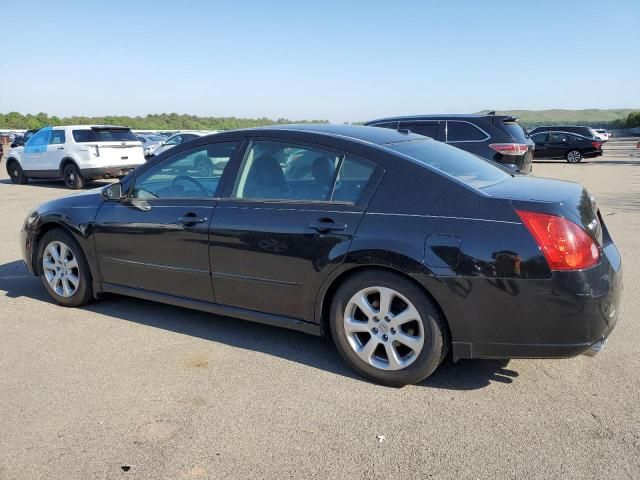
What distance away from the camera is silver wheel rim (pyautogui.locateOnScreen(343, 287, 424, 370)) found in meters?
3.33

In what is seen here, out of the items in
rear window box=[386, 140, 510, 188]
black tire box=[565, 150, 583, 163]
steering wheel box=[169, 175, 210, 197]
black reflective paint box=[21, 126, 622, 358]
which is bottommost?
black tire box=[565, 150, 583, 163]

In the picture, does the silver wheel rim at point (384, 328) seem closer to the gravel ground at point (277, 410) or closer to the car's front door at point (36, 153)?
the gravel ground at point (277, 410)

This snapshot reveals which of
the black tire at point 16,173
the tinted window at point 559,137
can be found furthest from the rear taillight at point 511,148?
the tinted window at point 559,137

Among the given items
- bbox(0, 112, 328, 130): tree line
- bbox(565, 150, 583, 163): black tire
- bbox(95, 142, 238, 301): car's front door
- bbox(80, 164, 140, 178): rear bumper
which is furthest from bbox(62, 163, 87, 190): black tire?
Result: bbox(0, 112, 328, 130): tree line

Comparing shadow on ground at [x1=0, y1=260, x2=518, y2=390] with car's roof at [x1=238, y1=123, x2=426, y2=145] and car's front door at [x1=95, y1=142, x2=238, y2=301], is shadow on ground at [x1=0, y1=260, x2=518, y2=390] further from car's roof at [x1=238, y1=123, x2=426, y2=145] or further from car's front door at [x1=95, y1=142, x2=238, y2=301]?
car's roof at [x1=238, y1=123, x2=426, y2=145]

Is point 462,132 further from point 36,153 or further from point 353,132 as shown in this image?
point 36,153

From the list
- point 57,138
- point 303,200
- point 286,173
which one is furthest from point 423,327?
point 57,138

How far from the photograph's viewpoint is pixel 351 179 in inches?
141

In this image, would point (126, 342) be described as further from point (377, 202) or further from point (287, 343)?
point (377, 202)

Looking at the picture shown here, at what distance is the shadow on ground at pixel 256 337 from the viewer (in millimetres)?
3570

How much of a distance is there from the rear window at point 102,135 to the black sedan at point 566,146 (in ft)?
58.6

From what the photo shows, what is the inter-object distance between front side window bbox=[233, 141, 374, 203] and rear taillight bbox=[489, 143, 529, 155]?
6468 mm

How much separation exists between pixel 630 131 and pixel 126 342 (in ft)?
222

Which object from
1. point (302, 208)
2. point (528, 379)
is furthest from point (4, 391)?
point (528, 379)
